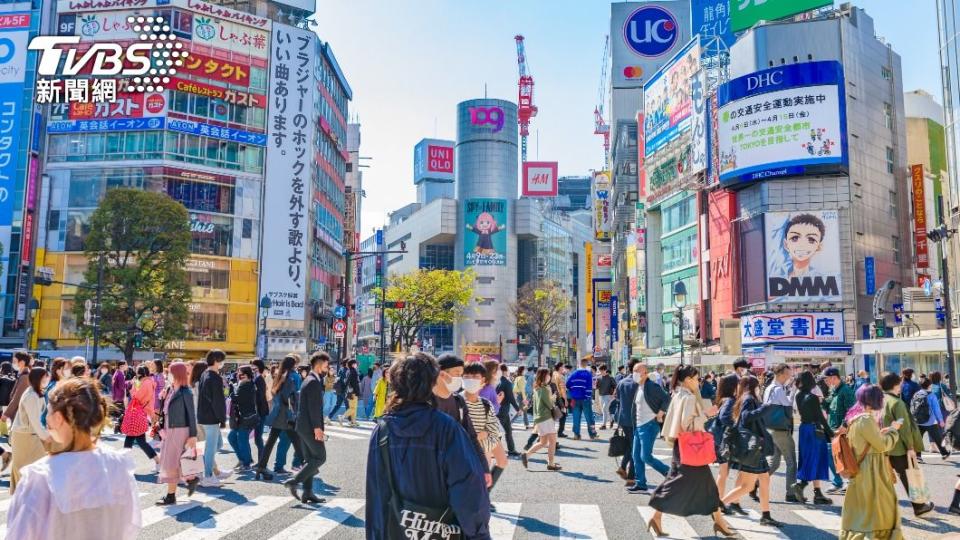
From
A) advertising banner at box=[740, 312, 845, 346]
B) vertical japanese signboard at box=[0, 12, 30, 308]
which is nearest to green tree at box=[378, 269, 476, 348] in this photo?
vertical japanese signboard at box=[0, 12, 30, 308]

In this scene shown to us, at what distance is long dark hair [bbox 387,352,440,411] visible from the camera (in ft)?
12.0

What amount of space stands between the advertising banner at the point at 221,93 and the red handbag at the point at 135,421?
39.6 m

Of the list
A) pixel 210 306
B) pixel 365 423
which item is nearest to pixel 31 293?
pixel 210 306

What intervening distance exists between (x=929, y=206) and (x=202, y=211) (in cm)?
4471

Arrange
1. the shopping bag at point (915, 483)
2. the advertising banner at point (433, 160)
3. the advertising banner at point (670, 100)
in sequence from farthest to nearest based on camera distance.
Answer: the advertising banner at point (433, 160), the advertising banner at point (670, 100), the shopping bag at point (915, 483)

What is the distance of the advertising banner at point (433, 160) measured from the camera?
467 feet

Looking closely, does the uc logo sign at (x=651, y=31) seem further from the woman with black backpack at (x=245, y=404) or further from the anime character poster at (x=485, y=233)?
the woman with black backpack at (x=245, y=404)

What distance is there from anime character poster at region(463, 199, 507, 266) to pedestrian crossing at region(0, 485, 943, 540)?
309 feet

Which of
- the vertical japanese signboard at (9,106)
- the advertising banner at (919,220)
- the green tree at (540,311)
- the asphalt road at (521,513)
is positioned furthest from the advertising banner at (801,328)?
the vertical japanese signboard at (9,106)

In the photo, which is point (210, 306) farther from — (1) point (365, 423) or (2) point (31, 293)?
(1) point (365, 423)

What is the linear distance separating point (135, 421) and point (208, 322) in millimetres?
37534

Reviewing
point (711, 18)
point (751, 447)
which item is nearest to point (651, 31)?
point (711, 18)

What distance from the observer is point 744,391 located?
8711 mm

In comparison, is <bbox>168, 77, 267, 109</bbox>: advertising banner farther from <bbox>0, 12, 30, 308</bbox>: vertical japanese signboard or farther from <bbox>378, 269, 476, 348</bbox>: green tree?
<bbox>378, 269, 476, 348</bbox>: green tree
